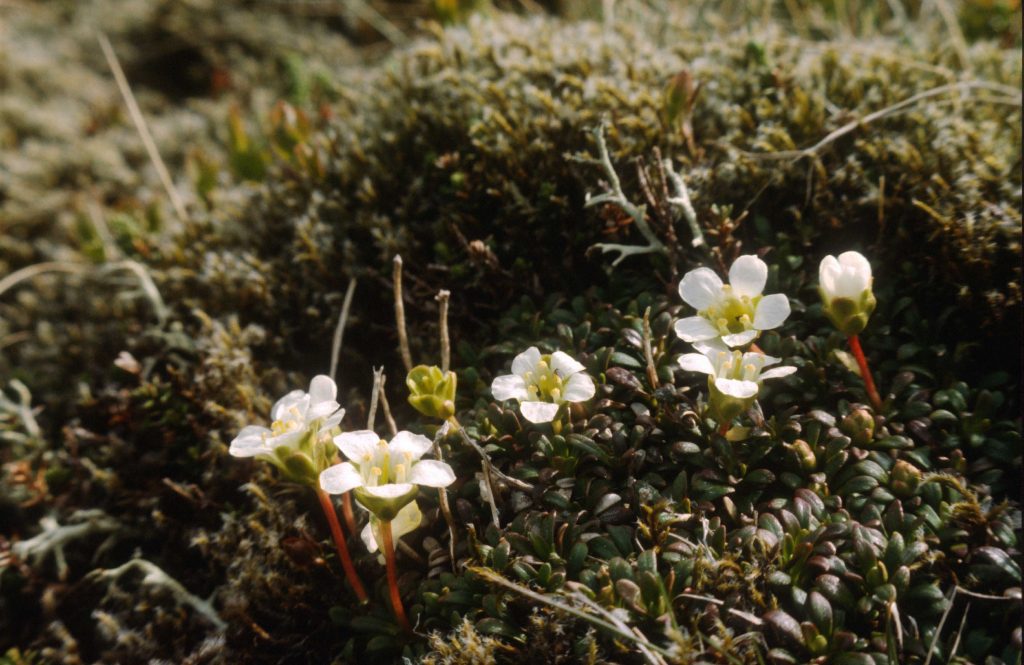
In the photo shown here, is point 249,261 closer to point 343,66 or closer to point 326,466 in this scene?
point 326,466

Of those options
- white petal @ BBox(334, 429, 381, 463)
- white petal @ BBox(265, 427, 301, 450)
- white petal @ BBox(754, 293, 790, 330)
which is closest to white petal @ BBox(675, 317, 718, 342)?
white petal @ BBox(754, 293, 790, 330)

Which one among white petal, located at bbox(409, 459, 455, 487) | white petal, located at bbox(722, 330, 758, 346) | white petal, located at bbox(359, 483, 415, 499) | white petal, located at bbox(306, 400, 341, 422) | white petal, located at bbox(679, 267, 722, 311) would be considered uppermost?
white petal, located at bbox(679, 267, 722, 311)

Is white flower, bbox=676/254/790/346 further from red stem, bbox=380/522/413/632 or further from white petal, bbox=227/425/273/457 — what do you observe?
white petal, bbox=227/425/273/457

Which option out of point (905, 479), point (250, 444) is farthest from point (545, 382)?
Result: point (905, 479)

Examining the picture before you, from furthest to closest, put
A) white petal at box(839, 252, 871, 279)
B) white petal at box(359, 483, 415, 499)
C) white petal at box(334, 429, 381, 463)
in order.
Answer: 1. white petal at box(839, 252, 871, 279)
2. white petal at box(334, 429, 381, 463)
3. white petal at box(359, 483, 415, 499)

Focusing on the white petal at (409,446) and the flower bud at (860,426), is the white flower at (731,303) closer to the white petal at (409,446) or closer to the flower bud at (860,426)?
the flower bud at (860,426)

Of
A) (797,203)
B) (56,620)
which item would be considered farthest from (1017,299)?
(56,620)

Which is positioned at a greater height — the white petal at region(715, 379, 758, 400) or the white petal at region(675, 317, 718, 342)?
the white petal at region(675, 317, 718, 342)
